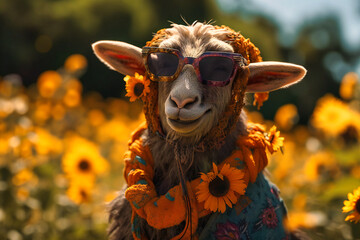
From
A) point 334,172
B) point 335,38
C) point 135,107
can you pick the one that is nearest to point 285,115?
point 334,172

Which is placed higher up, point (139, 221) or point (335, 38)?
point (335, 38)

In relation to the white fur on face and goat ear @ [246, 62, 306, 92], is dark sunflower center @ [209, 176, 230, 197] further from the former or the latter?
goat ear @ [246, 62, 306, 92]

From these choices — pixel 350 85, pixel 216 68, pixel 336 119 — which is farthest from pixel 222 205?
pixel 350 85

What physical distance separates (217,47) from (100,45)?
71 centimetres

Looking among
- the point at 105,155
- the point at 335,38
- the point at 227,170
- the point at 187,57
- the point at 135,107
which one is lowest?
the point at 227,170

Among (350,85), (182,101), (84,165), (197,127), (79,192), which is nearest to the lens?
(182,101)

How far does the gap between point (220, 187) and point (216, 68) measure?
2.00 feet

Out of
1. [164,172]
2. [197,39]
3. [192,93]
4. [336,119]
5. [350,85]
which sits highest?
[350,85]

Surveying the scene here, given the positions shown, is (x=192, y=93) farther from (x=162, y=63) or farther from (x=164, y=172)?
(x=164, y=172)

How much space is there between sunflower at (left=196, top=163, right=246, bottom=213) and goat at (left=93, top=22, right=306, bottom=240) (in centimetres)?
4

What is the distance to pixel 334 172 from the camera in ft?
14.3

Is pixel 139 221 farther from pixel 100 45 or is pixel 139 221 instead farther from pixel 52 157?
pixel 52 157

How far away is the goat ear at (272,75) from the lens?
2.43m

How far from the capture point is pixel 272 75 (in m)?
2.51
